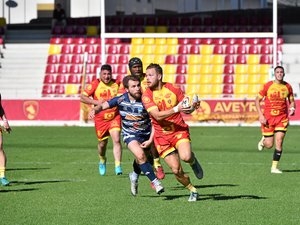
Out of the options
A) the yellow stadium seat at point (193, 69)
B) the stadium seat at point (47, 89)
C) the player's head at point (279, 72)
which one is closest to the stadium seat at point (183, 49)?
the yellow stadium seat at point (193, 69)

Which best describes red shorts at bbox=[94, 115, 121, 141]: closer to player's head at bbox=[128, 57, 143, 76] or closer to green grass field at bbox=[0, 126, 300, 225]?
green grass field at bbox=[0, 126, 300, 225]

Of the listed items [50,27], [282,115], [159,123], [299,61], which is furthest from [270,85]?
[50,27]

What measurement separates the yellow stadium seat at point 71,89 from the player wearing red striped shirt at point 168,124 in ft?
96.8

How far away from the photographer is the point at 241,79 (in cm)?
4284

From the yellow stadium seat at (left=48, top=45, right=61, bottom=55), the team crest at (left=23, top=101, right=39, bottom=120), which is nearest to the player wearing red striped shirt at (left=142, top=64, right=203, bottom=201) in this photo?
the team crest at (left=23, top=101, right=39, bottom=120)

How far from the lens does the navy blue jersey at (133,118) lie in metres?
14.6

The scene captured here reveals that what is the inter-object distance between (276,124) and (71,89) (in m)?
24.8

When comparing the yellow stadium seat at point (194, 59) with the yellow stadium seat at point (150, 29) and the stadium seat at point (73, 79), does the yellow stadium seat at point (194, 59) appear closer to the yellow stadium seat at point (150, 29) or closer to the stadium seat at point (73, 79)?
the yellow stadium seat at point (150, 29)

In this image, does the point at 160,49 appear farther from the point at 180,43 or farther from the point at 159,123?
the point at 159,123

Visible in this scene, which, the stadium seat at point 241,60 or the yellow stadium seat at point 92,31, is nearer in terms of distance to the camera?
the stadium seat at point 241,60

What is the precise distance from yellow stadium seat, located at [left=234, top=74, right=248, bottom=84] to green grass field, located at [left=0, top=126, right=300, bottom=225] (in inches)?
635

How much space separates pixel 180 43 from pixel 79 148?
19.3 m

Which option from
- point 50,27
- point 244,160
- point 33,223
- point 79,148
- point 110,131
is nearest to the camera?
point 33,223

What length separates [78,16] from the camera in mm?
48312
